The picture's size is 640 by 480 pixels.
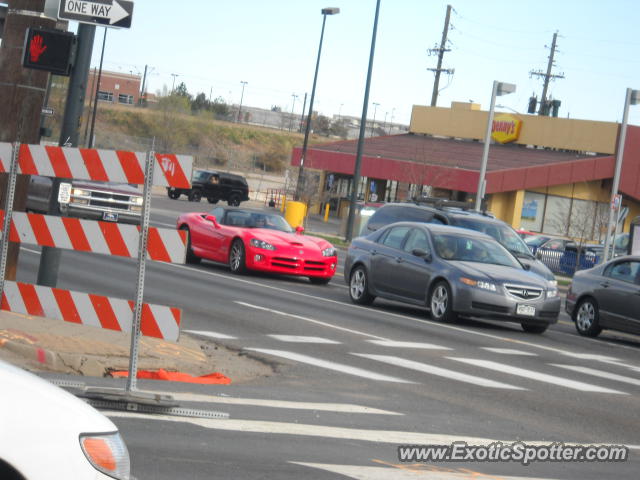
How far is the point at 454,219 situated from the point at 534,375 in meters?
10.0

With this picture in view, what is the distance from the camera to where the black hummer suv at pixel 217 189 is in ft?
210

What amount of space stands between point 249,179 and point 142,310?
8372 cm

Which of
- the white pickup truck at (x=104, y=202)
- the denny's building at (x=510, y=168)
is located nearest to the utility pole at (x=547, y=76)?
the denny's building at (x=510, y=168)

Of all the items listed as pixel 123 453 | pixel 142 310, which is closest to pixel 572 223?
pixel 142 310

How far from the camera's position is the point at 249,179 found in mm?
92062

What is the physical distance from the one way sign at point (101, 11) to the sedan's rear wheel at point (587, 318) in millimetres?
10386

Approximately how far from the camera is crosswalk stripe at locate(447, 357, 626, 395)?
1216 cm

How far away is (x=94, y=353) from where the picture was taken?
10406 mm

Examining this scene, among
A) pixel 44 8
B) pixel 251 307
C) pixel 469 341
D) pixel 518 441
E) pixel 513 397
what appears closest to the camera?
pixel 518 441

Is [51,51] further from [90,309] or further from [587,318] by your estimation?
[587,318]

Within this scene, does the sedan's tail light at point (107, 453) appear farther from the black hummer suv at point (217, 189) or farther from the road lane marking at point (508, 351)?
the black hummer suv at point (217, 189)

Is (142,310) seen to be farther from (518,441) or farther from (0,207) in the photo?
(0,207)

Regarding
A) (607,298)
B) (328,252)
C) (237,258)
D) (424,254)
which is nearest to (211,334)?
(424,254)

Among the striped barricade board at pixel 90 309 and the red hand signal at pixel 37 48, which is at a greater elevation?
the red hand signal at pixel 37 48
